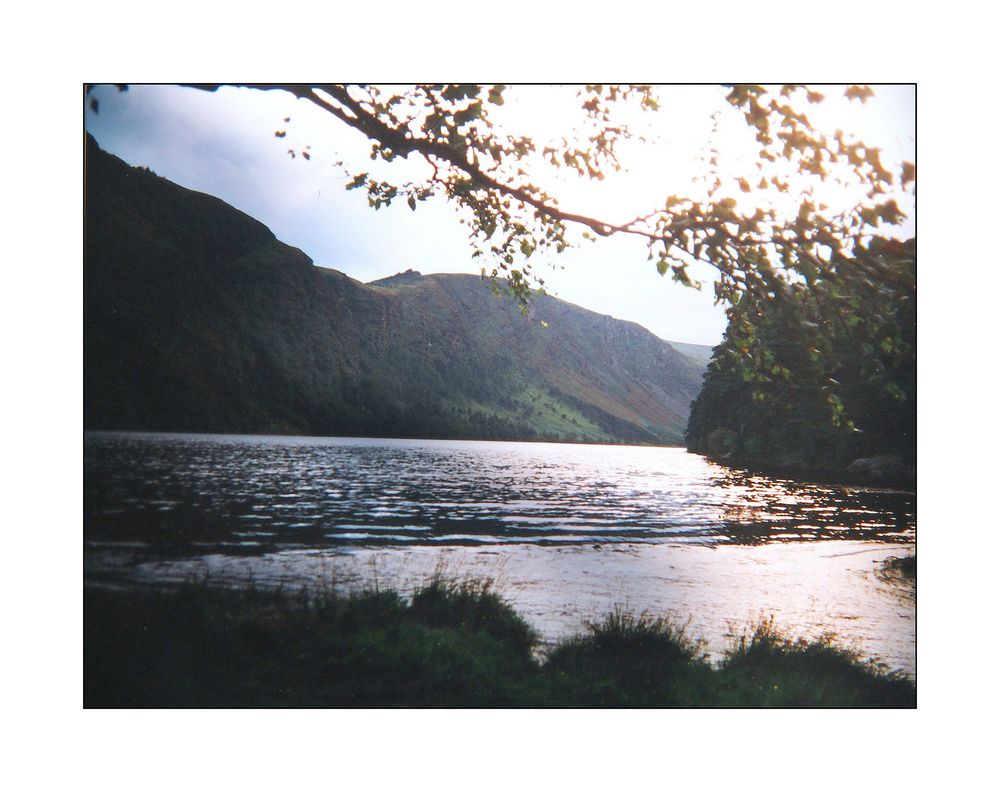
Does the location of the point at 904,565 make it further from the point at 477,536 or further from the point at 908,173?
the point at 477,536

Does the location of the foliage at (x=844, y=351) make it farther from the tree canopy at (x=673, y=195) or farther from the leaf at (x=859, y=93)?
the leaf at (x=859, y=93)

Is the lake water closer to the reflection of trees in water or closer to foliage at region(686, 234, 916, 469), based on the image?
the reflection of trees in water

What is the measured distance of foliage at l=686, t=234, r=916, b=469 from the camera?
4.73 m

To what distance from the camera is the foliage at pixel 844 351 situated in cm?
473

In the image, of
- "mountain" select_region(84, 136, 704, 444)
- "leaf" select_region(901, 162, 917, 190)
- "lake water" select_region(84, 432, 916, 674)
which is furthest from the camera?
"leaf" select_region(901, 162, 917, 190)

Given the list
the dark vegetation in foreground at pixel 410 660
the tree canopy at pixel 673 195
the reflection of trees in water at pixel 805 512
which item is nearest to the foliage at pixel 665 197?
the tree canopy at pixel 673 195

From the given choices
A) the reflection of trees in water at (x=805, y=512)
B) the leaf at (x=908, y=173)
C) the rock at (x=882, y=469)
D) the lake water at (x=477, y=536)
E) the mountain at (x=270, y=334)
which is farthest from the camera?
the reflection of trees in water at (x=805, y=512)

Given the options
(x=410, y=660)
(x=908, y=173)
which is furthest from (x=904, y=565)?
(x=410, y=660)

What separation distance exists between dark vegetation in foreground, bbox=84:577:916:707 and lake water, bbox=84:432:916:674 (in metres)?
0.17

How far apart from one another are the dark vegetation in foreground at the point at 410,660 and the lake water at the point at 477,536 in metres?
0.17

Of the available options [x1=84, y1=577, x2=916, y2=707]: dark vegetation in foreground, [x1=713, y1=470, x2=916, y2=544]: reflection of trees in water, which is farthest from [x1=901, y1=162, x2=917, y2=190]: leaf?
[x1=84, y1=577, x2=916, y2=707]: dark vegetation in foreground
